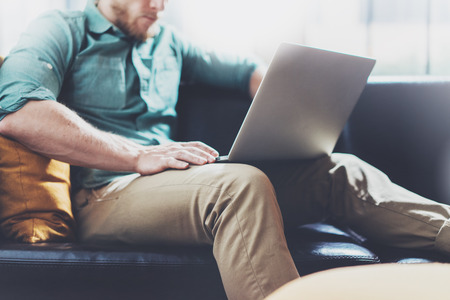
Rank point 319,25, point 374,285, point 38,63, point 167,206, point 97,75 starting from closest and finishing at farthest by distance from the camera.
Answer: point 374,285 → point 167,206 → point 38,63 → point 97,75 → point 319,25

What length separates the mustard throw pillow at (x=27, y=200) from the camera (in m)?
1.04

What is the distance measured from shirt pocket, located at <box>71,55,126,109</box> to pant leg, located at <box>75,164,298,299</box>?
0.96 feet

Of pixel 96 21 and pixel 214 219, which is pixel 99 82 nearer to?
pixel 96 21

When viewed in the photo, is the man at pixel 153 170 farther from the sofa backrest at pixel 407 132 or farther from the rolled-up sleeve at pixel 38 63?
the sofa backrest at pixel 407 132

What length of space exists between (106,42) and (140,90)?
0.17m

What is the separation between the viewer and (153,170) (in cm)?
110

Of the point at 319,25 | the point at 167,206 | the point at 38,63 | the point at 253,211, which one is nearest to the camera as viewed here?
the point at 253,211

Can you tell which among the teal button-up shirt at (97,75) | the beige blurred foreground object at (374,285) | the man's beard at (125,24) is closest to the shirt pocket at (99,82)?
the teal button-up shirt at (97,75)

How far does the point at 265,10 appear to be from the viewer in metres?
2.04

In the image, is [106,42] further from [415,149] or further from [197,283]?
[415,149]

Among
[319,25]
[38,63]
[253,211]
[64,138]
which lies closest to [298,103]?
[253,211]

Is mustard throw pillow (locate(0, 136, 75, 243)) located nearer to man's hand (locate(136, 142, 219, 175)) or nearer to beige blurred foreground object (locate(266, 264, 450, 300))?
man's hand (locate(136, 142, 219, 175))

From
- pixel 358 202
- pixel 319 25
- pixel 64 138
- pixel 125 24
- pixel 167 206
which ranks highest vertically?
pixel 125 24

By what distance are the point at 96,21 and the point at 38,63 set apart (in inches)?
12.0
